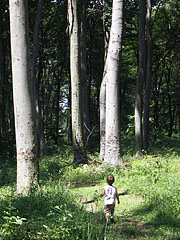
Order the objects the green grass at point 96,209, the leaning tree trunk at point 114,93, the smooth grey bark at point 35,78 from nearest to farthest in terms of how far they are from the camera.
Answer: the green grass at point 96,209, the leaning tree trunk at point 114,93, the smooth grey bark at point 35,78

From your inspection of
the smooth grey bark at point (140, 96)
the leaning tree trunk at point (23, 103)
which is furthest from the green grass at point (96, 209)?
the smooth grey bark at point (140, 96)

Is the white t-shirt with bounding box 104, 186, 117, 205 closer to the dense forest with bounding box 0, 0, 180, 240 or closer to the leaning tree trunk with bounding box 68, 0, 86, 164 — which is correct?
the dense forest with bounding box 0, 0, 180, 240

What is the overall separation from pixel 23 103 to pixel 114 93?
505 centimetres

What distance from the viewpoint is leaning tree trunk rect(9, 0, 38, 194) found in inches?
273

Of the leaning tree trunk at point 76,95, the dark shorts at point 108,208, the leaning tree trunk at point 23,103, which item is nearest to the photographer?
the dark shorts at point 108,208

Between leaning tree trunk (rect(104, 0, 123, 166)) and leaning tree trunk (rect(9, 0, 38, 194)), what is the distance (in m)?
4.66

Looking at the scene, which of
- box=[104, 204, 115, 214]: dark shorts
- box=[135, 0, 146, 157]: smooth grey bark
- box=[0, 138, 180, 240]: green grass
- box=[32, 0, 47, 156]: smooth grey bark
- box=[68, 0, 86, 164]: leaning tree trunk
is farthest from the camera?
box=[32, 0, 47, 156]: smooth grey bark

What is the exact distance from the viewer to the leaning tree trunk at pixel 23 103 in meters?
6.93

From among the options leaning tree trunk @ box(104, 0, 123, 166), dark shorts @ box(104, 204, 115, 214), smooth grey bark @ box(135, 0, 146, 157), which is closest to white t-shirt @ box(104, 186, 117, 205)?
dark shorts @ box(104, 204, 115, 214)

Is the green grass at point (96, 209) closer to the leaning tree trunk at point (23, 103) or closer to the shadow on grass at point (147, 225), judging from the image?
the shadow on grass at point (147, 225)

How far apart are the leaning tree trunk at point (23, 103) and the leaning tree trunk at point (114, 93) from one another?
4.66 metres

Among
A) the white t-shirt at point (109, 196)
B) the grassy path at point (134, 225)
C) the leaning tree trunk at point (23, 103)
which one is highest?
the leaning tree trunk at point (23, 103)

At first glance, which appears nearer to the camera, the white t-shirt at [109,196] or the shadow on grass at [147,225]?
the shadow on grass at [147,225]

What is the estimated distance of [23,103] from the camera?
22.7 feet
